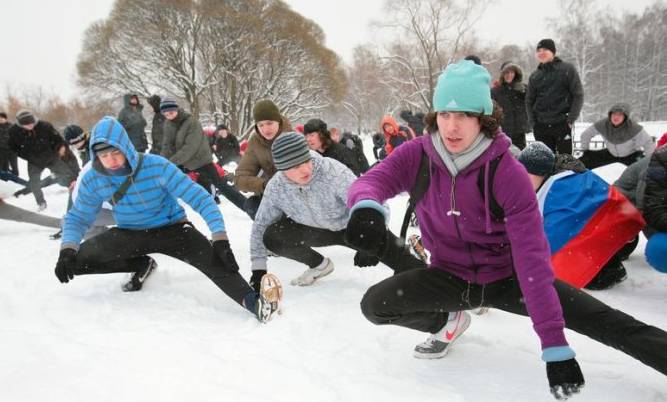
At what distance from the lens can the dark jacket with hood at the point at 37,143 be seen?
685 centimetres

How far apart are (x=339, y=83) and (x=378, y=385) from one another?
92.9 ft

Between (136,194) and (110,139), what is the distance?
1.48ft

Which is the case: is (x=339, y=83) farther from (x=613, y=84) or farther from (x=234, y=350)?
(x=613, y=84)

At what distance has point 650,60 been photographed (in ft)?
125

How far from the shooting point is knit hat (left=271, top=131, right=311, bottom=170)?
9.38ft

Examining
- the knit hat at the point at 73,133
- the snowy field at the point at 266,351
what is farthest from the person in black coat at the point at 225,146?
the snowy field at the point at 266,351

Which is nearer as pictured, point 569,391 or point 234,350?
point 569,391

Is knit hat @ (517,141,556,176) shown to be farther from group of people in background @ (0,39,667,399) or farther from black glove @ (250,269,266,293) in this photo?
black glove @ (250,269,266,293)

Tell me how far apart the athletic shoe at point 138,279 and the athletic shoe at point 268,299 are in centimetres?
125

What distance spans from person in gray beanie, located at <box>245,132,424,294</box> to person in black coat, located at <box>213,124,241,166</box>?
9140 mm

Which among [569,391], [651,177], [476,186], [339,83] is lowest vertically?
[569,391]

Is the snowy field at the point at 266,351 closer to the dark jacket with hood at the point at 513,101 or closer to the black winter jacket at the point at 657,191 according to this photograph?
the black winter jacket at the point at 657,191

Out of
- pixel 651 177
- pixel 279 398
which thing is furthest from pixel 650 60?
pixel 279 398

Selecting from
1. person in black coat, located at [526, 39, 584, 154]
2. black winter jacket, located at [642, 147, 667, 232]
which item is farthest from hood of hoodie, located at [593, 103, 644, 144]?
black winter jacket, located at [642, 147, 667, 232]
